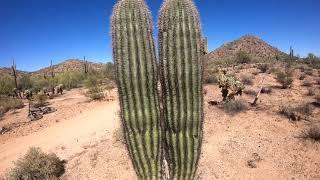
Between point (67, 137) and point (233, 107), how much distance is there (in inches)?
248

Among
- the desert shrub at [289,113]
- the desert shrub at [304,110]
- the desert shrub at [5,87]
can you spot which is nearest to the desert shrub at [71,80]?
the desert shrub at [5,87]

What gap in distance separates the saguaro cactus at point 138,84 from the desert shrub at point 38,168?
564 cm

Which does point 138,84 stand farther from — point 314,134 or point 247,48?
point 247,48

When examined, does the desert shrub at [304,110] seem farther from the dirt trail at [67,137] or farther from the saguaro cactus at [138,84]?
the saguaro cactus at [138,84]

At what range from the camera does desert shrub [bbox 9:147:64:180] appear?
30.1ft

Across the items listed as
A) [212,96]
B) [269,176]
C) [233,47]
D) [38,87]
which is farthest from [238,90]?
[233,47]

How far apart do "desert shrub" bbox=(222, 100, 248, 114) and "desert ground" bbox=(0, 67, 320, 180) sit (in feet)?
0.79

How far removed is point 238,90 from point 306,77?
37.5ft

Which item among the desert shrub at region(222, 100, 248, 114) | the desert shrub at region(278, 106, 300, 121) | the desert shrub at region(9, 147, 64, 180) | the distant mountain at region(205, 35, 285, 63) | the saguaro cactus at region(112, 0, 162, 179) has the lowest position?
the desert shrub at region(9, 147, 64, 180)

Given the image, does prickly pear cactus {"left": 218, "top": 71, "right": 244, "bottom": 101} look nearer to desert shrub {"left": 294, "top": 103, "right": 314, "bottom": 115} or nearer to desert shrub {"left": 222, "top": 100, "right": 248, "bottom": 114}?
desert shrub {"left": 222, "top": 100, "right": 248, "bottom": 114}

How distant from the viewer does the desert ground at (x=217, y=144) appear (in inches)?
351

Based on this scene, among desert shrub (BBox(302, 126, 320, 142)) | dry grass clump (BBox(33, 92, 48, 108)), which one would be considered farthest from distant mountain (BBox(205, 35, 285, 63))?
desert shrub (BBox(302, 126, 320, 142))

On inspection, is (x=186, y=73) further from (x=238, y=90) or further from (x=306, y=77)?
(x=306, y=77)

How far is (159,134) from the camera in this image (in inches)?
159
